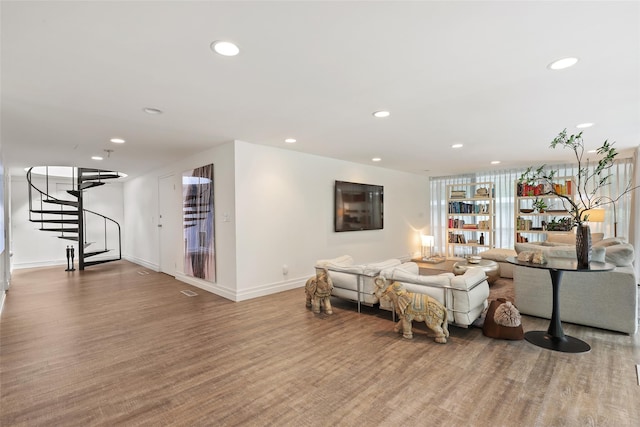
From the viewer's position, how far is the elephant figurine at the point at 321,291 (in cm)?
369

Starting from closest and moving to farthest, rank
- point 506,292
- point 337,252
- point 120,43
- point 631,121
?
point 120,43 → point 631,121 → point 506,292 → point 337,252

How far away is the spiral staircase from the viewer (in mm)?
6910

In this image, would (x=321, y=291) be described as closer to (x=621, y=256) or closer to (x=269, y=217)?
(x=269, y=217)

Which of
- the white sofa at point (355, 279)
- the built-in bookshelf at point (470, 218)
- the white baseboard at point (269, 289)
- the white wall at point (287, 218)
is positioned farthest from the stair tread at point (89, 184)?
the built-in bookshelf at point (470, 218)

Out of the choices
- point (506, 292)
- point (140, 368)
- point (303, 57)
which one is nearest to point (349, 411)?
point (140, 368)

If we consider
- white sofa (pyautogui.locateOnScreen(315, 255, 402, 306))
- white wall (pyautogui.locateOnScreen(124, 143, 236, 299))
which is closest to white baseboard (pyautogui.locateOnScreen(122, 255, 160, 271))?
white wall (pyautogui.locateOnScreen(124, 143, 236, 299))

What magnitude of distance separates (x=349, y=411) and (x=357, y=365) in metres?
0.58

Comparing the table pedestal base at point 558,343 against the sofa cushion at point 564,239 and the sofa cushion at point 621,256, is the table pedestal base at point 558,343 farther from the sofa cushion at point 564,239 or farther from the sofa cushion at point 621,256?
the sofa cushion at point 564,239

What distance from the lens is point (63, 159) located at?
17.8 feet

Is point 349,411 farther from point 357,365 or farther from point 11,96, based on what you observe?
point 11,96

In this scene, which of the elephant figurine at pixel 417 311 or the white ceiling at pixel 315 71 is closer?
the white ceiling at pixel 315 71

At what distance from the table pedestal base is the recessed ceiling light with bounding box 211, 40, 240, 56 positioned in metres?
3.51

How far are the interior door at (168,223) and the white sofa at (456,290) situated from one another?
4384mm

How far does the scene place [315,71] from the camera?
2.24m
